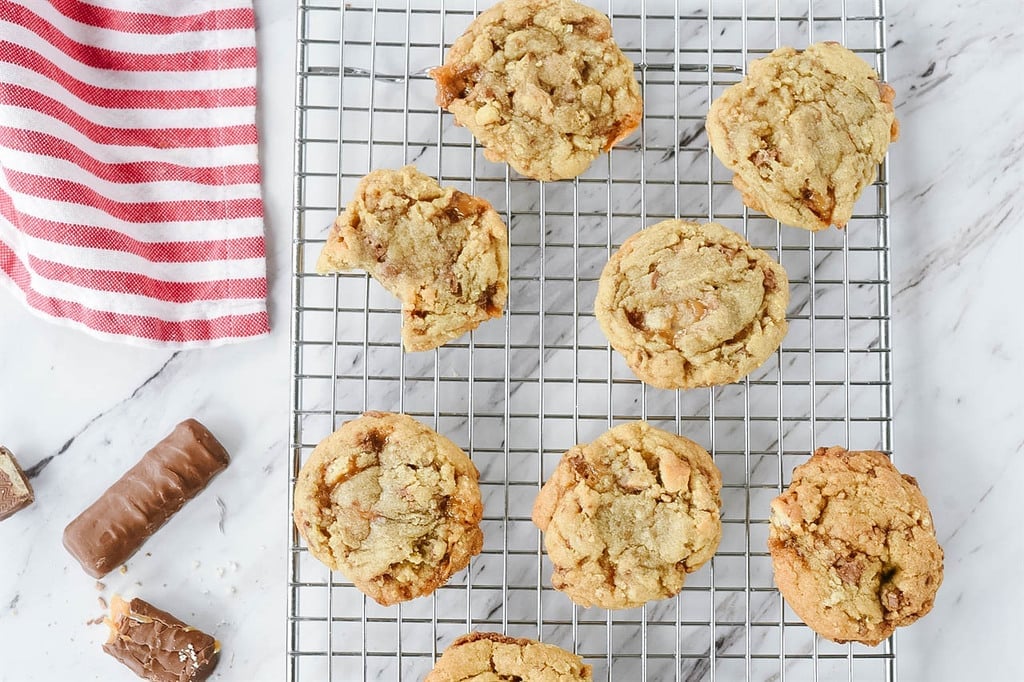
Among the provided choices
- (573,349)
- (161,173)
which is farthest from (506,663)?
(161,173)

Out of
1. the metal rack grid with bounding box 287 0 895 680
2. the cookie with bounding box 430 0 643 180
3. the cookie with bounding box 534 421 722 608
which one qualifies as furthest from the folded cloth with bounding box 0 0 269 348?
the cookie with bounding box 534 421 722 608

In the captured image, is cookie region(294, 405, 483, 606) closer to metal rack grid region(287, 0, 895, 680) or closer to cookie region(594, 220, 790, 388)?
metal rack grid region(287, 0, 895, 680)

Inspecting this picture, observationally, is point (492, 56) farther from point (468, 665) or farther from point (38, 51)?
point (468, 665)

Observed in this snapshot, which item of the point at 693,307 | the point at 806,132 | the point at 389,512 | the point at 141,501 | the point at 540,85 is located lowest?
the point at 141,501

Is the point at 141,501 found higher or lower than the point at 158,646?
higher

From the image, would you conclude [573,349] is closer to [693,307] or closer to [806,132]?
[693,307]

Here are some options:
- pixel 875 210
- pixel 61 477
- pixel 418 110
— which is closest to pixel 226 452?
pixel 61 477
